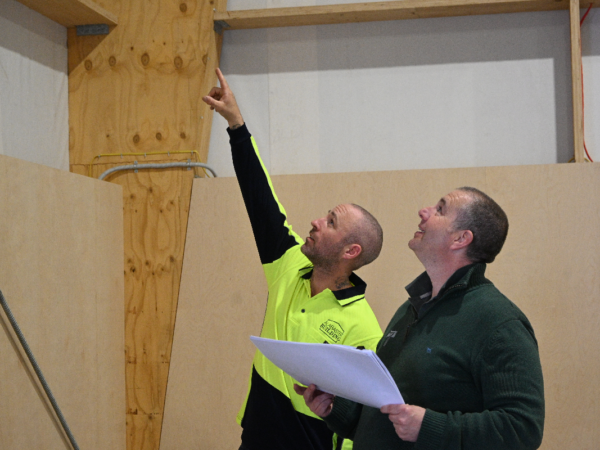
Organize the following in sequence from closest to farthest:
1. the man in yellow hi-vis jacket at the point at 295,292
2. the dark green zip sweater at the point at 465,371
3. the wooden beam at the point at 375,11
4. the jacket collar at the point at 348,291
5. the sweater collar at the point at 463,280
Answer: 1. the dark green zip sweater at the point at 465,371
2. the sweater collar at the point at 463,280
3. the man in yellow hi-vis jacket at the point at 295,292
4. the jacket collar at the point at 348,291
5. the wooden beam at the point at 375,11

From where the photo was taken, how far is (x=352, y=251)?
2254 millimetres

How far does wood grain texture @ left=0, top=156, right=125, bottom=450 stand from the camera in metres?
2.53

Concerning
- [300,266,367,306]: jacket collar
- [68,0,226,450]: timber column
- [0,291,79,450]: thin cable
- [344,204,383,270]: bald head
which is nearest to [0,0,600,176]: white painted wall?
[68,0,226,450]: timber column

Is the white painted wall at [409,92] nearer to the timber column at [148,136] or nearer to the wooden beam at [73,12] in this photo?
the timber column at [148,136]

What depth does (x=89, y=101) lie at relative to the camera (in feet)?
12.4

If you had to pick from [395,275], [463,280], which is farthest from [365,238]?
[395,275]

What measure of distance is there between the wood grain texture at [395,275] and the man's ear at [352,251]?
118 cm

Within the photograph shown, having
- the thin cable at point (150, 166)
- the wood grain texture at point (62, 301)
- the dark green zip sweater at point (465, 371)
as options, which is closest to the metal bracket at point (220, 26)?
the thin cable at point (150, 166)

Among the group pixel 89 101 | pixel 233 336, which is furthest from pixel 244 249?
pixel 89 101

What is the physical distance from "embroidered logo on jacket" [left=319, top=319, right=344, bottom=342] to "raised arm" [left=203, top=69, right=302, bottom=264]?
382 millimetres

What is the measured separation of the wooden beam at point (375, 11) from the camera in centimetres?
356

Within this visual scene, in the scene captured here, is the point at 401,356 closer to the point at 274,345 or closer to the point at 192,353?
the point at 274,345

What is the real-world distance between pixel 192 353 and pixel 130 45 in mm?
1948

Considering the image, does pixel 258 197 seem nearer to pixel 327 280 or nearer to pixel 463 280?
pixel 327 280
